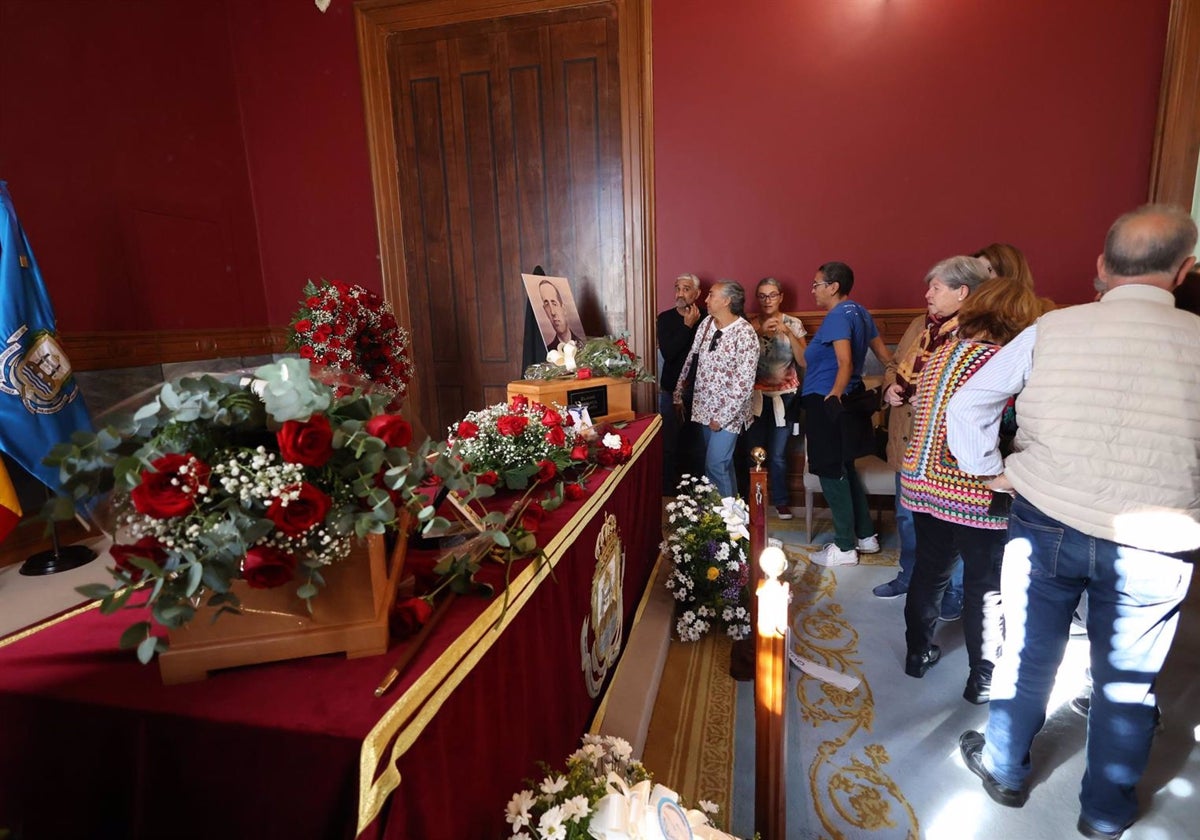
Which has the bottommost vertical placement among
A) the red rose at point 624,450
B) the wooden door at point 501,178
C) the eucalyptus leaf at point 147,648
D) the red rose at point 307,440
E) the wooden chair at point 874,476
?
the wooden chair at point 874,476

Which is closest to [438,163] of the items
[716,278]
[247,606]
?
[716,278]

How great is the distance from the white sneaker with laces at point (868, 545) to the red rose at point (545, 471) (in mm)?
2701

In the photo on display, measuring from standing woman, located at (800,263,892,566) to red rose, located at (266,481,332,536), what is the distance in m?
3.09

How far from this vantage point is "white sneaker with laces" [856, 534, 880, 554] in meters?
3.78

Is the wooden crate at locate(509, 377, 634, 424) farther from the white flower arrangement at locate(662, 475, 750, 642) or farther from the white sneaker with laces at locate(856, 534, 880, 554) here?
the white sneaker with laces at locate(856, 534, 880, 554)

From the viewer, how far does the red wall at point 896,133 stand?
373cm

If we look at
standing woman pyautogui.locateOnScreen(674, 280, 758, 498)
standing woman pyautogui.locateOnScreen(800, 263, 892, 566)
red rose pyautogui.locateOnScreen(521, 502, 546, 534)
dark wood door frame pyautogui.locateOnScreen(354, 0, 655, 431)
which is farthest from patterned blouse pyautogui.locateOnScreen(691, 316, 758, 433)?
red rose pyautogui.locateOnScreen(521, 502, 546, 534)

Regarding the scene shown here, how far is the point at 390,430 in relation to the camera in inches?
38.0

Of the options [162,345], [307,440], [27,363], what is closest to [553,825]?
[307,440]

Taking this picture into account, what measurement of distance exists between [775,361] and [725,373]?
73cm

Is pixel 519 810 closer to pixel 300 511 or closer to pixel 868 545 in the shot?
pixel 300 511

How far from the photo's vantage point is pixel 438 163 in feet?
15.5

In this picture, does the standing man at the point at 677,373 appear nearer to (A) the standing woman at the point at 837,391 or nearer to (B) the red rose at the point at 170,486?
(A) the standing woman at the point at 837,391

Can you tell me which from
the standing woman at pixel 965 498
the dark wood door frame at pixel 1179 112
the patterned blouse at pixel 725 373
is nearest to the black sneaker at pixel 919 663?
the standing woman at pixel 965 498
